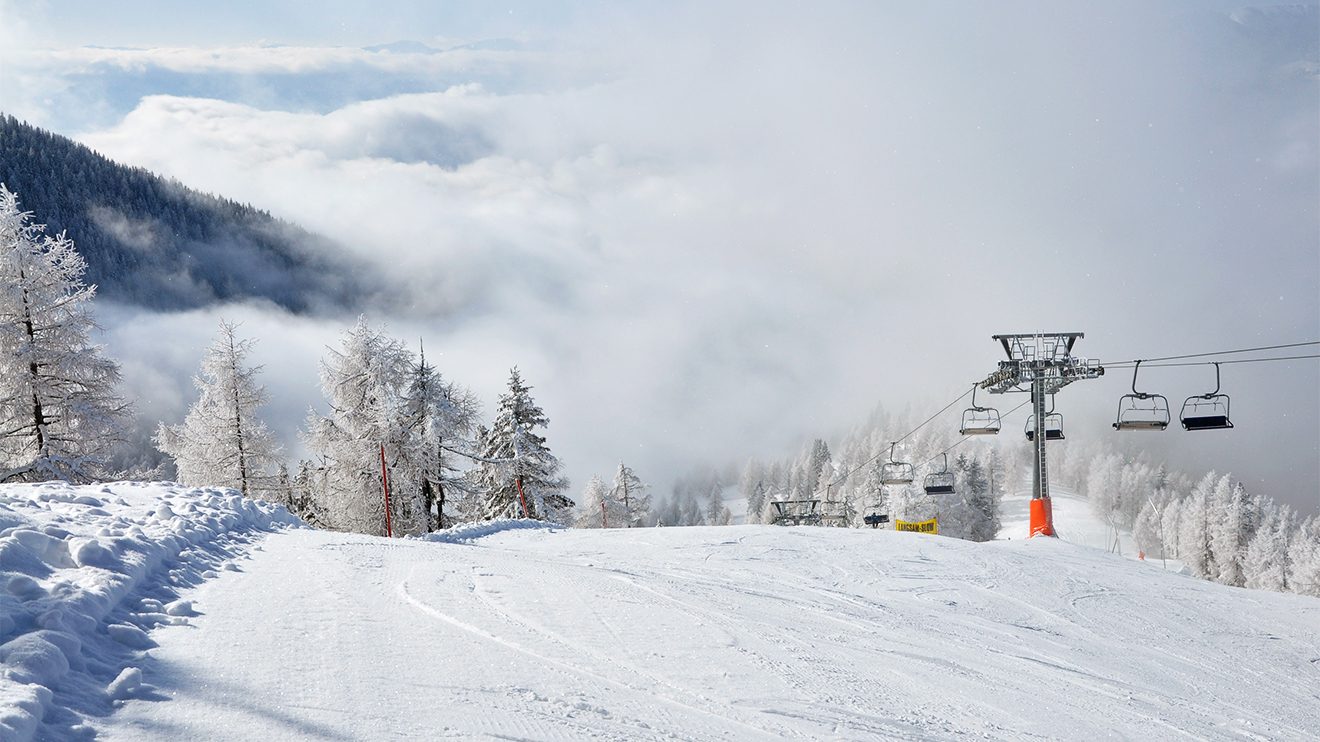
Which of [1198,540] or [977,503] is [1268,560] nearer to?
[1198,540]

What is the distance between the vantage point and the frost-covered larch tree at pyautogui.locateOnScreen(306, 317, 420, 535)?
94.5 ft

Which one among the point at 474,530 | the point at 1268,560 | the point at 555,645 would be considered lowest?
the point at 1268,560

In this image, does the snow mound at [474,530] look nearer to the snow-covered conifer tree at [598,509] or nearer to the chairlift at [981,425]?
the chairlift at [981,425]

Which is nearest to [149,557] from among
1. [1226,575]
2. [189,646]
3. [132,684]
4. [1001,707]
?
[189,646]

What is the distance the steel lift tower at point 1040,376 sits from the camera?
73.0 ft

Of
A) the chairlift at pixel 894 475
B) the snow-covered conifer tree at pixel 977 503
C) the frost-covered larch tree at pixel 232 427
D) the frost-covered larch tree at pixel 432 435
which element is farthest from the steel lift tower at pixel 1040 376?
the snow-covered conifer tree at pixel 977 503

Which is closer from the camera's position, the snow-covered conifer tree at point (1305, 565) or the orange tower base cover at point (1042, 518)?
the orange tower base cover at point (1042, 518)

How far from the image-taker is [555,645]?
5.58m

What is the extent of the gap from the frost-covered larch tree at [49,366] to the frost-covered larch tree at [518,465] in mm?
15846

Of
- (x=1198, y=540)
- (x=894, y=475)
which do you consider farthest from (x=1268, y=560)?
(x=894, y=475)

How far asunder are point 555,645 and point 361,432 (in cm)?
2628

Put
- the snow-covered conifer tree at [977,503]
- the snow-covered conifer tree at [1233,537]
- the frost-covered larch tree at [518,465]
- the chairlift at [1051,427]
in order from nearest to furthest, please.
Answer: the chairlift at [1051,427], the frost-covered larch tree at [518,465], the snow-covered conifer tree at [977,503], the snow-covered conifer tree at [1233,537]

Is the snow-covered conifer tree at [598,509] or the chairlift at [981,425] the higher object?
the chairlift at [981,425]

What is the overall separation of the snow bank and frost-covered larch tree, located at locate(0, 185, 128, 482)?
13.0 metres
